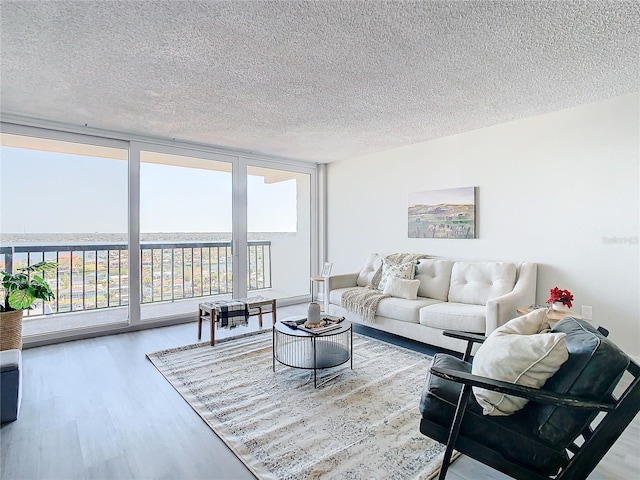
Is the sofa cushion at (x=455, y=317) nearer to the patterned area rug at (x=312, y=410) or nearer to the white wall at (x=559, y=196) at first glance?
the patterned area rug at (x=312, y=410)

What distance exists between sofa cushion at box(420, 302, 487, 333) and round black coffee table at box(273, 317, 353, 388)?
816 mm

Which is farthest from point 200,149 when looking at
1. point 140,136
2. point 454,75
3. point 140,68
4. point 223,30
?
point 454,75

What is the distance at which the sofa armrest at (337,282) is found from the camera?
4512 millimetres

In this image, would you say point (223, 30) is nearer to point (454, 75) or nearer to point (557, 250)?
point (454, 75)


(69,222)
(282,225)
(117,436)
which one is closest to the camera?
(117,436)

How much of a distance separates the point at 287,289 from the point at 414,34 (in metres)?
4.45

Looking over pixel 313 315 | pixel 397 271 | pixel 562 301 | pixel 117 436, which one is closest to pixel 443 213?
pixel 397 271

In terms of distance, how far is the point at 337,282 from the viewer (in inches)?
179

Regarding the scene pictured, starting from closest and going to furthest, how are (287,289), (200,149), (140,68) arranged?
(140,68) < (200,149) < (287,289)

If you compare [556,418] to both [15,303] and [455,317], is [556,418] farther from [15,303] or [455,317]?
[15,303]

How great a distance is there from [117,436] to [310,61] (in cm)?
263

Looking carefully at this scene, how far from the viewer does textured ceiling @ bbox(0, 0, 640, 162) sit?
1872 mm

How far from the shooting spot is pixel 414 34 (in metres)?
2.07

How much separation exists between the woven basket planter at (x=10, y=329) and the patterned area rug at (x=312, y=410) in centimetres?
107
